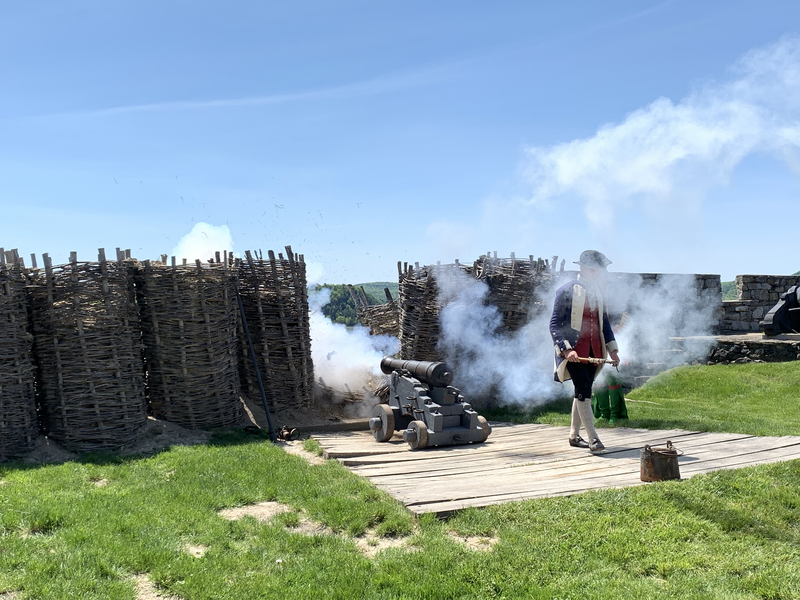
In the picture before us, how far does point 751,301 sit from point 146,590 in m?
17.3

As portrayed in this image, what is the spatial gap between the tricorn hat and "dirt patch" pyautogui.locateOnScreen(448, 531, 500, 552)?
376 cm

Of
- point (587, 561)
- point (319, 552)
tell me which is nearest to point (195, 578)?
point (319, 552)

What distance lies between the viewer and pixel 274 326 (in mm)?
10570

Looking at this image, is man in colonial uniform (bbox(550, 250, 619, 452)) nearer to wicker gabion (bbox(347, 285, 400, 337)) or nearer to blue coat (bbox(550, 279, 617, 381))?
blue coat (bbox(550, 279, 617, 381))

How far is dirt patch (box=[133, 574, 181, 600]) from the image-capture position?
4109 millimetres

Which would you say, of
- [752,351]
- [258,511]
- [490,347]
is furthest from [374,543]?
[752,351]

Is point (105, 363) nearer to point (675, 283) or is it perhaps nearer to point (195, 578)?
point (195, 578)

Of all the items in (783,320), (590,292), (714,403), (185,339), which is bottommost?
(714,403)

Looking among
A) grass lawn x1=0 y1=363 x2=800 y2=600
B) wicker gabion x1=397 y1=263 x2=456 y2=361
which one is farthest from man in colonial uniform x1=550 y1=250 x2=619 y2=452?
wicker gabion x1=397 y1=263 x2=456 y2=361

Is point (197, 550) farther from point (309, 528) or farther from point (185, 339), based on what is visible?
point (185, 339)

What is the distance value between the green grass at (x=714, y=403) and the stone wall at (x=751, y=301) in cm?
414

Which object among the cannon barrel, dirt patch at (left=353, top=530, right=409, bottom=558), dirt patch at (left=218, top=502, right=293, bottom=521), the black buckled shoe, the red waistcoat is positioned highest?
the red waistcoat

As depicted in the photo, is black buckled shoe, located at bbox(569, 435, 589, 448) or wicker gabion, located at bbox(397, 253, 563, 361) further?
wicker gabion, located at bbox(397, 253, 563, 361)

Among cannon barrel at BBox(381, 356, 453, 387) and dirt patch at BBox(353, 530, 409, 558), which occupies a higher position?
cannon barrel at BBox(381, 356, 453, 387)
